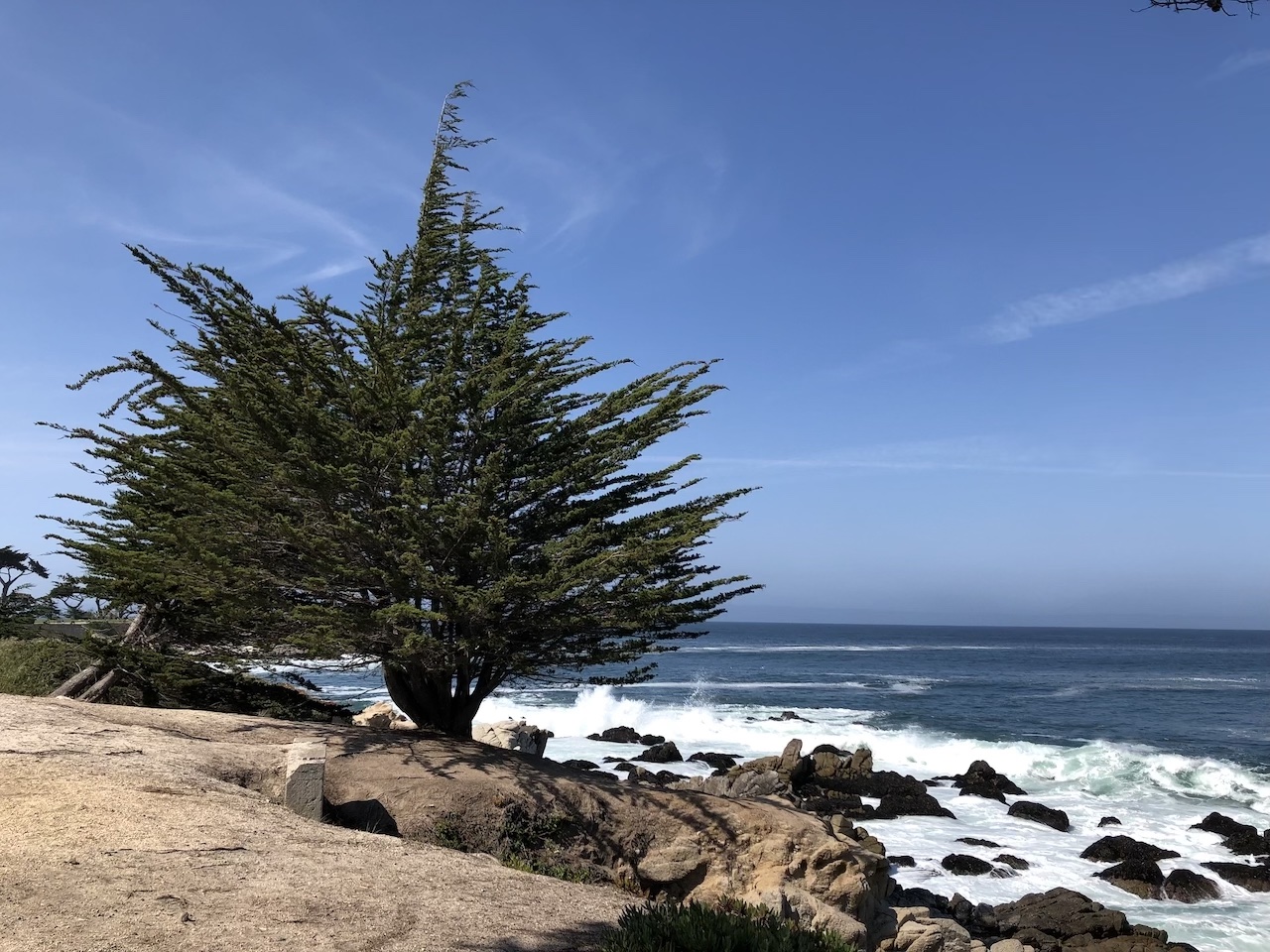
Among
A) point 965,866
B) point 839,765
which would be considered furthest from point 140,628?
point 839,765

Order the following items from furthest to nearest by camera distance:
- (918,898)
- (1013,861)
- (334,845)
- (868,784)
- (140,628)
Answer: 1. (868,784)
2. (1013,861)
3. (918,898)
4. (140,628)
5. (334,845)

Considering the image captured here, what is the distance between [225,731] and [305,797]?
3.30 m

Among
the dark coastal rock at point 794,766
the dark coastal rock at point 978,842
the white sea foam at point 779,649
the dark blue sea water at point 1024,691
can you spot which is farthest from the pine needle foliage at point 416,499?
the white sea foam at point 779,649

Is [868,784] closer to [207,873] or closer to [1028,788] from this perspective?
[1028,788]

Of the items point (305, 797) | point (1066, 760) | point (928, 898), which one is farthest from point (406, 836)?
point (1066, 760)

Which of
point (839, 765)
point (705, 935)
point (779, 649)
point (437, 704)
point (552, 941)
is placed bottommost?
point (839, 765)

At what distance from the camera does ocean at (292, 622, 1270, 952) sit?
19859mm

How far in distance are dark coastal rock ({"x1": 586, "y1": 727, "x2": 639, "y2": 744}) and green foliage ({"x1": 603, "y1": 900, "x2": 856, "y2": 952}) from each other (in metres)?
33.1

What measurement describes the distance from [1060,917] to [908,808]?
32.5ft

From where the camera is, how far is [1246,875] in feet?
63.1

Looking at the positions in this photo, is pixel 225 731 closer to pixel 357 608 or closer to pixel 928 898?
pixel 357 608

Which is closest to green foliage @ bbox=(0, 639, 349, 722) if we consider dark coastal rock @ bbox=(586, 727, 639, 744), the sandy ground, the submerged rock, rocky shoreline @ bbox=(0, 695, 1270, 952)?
rocky shoreline @ bbox=(0, 695, 1270, 952)

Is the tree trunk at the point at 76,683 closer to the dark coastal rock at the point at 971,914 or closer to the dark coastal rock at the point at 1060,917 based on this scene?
the dark coastal rock at the point at 971,914

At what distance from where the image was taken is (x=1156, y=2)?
5.61 meters
